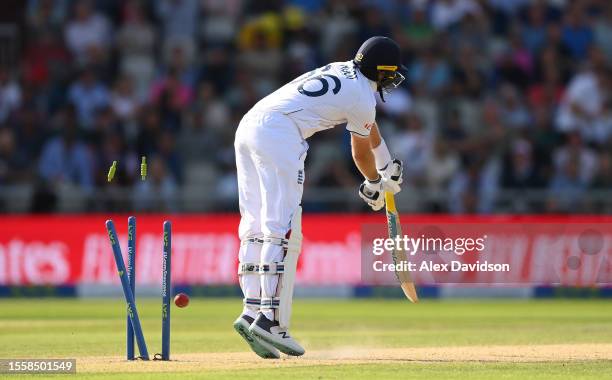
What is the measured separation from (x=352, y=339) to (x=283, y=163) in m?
2.71

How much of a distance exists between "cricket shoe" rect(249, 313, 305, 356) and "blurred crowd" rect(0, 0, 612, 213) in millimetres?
9479

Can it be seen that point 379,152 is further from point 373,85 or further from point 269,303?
point 269,303

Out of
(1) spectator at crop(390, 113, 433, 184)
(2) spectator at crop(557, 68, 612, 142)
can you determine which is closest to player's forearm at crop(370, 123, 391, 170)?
(1) spectator at crop(390, 113, 433, 184)

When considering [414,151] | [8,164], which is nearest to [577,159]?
[414,151]

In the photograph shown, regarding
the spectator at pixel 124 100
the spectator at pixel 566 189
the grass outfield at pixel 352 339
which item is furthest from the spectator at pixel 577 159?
the spectator at pixel 124 100

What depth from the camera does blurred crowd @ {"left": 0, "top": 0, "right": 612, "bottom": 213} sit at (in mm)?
18375

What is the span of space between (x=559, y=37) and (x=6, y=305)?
874cm

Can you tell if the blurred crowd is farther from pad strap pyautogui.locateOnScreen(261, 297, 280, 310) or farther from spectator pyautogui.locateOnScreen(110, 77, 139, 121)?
pad strap pyautogui.locateOnScreen(261, 297, 280, 310)

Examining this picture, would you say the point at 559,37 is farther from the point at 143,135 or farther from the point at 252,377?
the point at 252,377

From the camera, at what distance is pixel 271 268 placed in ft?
28.2

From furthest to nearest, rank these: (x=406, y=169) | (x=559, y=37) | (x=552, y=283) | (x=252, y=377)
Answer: (x=559, y=37) → (x=406, y=169) → (x=552, y=283) → (x=252, y=377)

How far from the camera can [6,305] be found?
1625 cm

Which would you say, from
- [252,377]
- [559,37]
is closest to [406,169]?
[559,37]

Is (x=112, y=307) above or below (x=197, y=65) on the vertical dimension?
below
